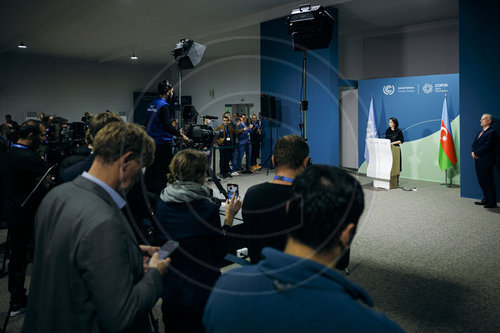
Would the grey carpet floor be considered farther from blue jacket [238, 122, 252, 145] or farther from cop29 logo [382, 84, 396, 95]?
blue jacket [238, 122, 252, 145]

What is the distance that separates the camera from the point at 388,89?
27.9 feet

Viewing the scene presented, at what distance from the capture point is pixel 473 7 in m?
5.96

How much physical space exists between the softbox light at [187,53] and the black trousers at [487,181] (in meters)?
4.64

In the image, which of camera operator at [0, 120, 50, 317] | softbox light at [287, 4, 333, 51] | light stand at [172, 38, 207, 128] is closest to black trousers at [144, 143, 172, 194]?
light stand at [172, 38, 207, 128]

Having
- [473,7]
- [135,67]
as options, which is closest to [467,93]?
[473,7]

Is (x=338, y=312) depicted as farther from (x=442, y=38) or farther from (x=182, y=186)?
(x=442, y=38)

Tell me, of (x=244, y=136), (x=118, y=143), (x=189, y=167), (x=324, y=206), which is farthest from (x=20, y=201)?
(x=244, y=136)

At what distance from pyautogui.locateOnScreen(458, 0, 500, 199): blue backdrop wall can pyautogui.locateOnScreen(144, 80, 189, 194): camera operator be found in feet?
16.6

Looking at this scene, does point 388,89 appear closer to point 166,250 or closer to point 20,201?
point 20,201

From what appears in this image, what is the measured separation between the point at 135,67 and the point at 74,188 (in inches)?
705

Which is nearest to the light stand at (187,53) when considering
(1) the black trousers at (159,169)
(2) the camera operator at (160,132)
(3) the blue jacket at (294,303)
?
(2) the camera operator at (160,132)

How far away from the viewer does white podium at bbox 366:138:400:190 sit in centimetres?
710

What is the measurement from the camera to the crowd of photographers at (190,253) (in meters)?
0.69

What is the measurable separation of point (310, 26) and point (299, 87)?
4145 mm
